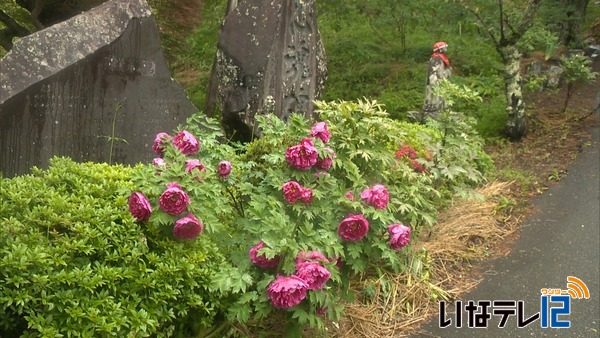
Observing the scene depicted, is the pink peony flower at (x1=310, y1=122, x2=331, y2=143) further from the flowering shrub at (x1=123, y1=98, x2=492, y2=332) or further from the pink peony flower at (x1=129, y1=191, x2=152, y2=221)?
the pink peony flower at (x1=129, y1=191, x2=152, y2=221)

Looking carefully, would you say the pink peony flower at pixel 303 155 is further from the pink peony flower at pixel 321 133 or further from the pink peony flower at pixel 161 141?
the pink peony flower at pixel 161 141

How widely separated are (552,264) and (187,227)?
11.6ft

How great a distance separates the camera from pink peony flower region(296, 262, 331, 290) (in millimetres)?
2941

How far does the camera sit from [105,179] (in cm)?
353

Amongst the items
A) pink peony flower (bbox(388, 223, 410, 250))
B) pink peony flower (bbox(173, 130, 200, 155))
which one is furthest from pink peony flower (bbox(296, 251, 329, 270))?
pink peony flower (bbox(173, 130, 200, 155))

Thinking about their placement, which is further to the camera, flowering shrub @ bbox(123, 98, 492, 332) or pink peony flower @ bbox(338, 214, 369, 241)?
pink peony flower @ bbox(338, 214, 369, 241)

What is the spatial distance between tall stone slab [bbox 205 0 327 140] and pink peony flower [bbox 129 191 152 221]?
323cm

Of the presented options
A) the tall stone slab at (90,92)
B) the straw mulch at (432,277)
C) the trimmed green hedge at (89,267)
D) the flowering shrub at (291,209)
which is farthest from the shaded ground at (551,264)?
the tall stone slab at (90,92)

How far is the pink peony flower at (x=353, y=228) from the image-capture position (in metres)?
3.30

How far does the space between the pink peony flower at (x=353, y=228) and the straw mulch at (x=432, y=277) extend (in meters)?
0.86

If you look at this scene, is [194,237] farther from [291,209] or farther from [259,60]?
[259,60]

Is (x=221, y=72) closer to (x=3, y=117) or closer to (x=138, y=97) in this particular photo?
(x=138, y=97)

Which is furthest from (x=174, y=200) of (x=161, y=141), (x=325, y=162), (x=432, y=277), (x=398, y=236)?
(x=432, y=277)

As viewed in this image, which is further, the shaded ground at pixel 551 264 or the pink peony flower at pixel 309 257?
the shaded ground at pixel 551 264
